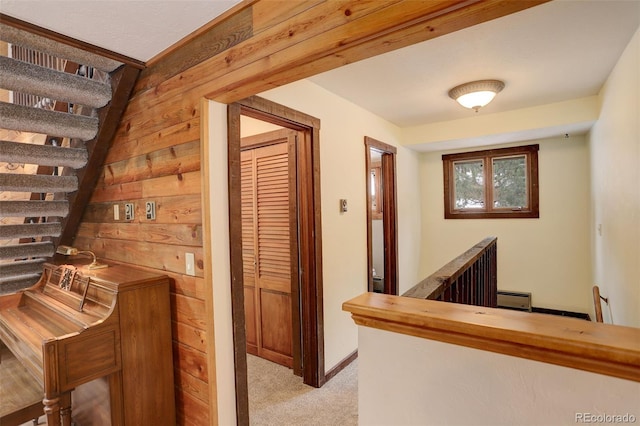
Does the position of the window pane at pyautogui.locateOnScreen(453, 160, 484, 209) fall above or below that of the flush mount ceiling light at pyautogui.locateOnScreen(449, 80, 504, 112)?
below

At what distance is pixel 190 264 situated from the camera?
1854 millimetres

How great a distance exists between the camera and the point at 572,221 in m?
4.10

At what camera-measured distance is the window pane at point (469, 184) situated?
4.71m

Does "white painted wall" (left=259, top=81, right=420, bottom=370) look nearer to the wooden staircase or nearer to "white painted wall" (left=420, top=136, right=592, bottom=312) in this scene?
the wooden staircase

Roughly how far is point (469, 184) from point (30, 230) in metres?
4.92

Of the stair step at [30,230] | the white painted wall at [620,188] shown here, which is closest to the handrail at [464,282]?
the white painted wall at [620,188]

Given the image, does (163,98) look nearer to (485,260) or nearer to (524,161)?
(485,260)

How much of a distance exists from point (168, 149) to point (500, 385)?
1.95 meters

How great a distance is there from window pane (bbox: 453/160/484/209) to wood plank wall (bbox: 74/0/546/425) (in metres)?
3.98

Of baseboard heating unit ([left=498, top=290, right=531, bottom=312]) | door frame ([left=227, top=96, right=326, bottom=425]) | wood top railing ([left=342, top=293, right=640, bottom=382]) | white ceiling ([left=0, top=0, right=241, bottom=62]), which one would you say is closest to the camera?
wood top railing ([left=342, top=293, right=640, bottom=382])

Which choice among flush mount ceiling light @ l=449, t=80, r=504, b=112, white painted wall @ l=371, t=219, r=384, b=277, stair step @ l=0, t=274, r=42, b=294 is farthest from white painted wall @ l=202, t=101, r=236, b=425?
white painted wall @ l=371, t=219, r=384, b=277

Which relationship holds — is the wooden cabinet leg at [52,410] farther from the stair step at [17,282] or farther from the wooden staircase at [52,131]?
the stair step at [17,282]

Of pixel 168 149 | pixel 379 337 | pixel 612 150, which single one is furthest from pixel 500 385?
pixel 612 150

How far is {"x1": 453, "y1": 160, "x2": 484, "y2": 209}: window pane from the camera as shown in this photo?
15.4 feet
